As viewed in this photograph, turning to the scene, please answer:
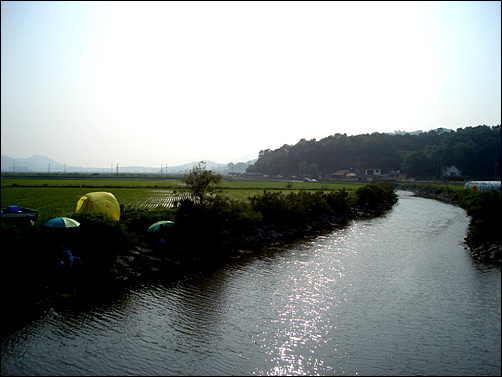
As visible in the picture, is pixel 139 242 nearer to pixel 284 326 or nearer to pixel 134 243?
pixel 134 243

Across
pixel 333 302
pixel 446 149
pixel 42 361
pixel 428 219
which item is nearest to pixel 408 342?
pixel 333 302

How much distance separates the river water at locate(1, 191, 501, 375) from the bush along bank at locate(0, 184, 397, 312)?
1.68 m

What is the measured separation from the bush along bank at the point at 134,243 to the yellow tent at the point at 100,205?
880 millimetres

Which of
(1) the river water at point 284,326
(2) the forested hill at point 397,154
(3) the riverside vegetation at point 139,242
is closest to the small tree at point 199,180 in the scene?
(3) the riverside vegetation at point 139,242

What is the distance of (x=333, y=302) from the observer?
1361cm

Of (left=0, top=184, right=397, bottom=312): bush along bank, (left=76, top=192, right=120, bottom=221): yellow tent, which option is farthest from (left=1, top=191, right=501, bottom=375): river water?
(left=76, top=192, right=120, bottom=221): yellow tent

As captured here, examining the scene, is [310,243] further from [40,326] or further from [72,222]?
[40,326]

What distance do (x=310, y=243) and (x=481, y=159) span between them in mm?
63353

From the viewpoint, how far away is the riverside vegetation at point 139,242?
556 inches

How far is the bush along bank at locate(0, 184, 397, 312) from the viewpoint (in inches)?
558

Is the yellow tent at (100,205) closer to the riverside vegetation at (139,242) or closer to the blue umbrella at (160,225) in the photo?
the riverside vegetation at (139,242)

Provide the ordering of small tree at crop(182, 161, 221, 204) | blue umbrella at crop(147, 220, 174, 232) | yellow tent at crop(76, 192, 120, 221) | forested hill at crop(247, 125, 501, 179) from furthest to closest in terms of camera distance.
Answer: forested hill at crop(247, 125, 501, 179) → small tree at crop(182, 161, 221, 204) → yellow tent at crop(76, 192, 120, 221) → blue umbrella at crop(147, 220, 174, 232)

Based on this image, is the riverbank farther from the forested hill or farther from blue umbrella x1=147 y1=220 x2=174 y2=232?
the forested hill

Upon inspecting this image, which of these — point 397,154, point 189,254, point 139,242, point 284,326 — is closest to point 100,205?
point 139,242
